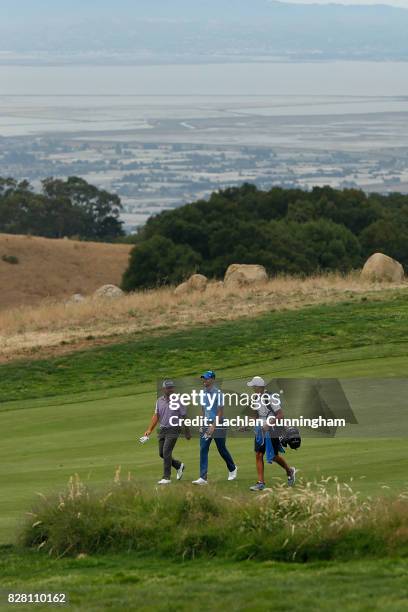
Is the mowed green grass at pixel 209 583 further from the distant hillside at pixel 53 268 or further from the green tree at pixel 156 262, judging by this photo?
the distant hillside at pixel 53 268

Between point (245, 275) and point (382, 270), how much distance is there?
18.1ft

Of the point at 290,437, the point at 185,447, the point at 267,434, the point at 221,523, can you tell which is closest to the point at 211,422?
the point at 267,434

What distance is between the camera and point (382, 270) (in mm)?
46938

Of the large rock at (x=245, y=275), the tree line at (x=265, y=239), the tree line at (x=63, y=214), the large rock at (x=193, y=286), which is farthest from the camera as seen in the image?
the tree line at (x=63, y=214)

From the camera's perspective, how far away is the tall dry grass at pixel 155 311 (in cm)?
3594

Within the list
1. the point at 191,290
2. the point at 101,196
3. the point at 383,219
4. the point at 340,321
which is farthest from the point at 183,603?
the point at 101,196

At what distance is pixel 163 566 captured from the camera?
12.8m

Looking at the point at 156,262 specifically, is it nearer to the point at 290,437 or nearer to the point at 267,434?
the point at 290,437

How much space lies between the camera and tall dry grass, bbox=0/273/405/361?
118 ft

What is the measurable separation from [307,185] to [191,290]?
501ft

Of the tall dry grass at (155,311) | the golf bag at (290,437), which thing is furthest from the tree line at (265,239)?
the golf bag at (290,437)

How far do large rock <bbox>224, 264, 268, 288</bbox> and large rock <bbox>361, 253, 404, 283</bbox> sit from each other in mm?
3989

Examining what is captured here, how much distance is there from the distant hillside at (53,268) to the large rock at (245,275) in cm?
1649

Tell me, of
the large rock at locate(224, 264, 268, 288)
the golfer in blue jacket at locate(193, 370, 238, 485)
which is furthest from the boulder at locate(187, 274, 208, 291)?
the golfer in blue jacket at locate(193, 370, 238, 485)
